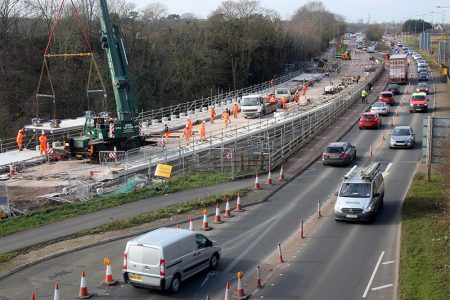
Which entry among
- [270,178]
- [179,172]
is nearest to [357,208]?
[270,178]

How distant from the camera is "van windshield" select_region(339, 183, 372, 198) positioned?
23091 mm

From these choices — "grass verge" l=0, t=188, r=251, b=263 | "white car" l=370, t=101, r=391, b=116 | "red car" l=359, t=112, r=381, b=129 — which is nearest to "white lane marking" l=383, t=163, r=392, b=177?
"grass verge" l=0, t=188, r=251, b=263

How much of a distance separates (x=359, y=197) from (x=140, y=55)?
208ft

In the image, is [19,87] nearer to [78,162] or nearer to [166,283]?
[78,162]

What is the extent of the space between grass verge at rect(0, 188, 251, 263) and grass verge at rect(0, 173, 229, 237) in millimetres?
2626

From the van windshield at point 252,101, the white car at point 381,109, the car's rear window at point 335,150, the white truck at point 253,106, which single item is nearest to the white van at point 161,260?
the car's rear window at point 335,150

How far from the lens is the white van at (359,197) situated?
2244 cm

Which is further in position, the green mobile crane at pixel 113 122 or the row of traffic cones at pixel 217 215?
the green mobile crane at pixel 113 122

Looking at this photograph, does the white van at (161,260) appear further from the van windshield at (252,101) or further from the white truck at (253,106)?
the van windshield at (252,101)

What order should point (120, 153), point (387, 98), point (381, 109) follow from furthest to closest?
point (387, 98) → point (381, 109) → point (120, 153)

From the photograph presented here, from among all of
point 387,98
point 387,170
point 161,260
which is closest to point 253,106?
point 387,98

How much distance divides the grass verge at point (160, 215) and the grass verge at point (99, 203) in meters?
2.63

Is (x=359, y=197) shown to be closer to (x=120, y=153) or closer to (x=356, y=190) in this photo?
(x=356, y=190)

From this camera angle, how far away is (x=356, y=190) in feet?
76.4
